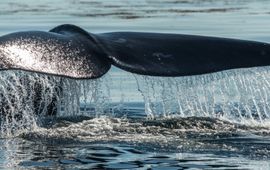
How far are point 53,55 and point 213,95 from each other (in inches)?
78.9

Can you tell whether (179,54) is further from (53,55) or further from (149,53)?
(53,55)

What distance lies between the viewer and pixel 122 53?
19.8ft

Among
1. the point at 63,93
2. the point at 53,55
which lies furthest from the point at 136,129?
the point at 53,55

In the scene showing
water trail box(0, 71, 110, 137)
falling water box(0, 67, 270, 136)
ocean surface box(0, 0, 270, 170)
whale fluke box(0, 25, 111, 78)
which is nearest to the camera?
whale fluke box(0, 25, 111, 78)

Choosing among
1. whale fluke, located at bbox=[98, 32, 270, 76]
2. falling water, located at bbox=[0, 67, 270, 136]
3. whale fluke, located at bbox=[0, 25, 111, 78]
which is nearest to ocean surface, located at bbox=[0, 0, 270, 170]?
falling water, located at bbox=[0, 67, 270, 136]

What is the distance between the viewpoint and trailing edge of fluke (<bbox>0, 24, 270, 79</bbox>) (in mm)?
5602

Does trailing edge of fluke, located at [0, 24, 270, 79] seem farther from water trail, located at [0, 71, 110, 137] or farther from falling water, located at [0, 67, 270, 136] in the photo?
water trail, located at [0, 71, 110, 137]

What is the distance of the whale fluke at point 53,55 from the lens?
554cm

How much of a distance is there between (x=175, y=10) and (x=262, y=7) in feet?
6.24

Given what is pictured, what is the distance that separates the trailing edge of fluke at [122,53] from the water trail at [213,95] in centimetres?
14

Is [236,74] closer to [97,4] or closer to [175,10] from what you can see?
[175,10]

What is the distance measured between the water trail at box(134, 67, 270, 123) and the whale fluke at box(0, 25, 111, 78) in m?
0.60

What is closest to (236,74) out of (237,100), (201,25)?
(237,100)

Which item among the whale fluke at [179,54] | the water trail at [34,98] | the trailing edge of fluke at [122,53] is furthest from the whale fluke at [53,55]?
the water trail at [34,98]
